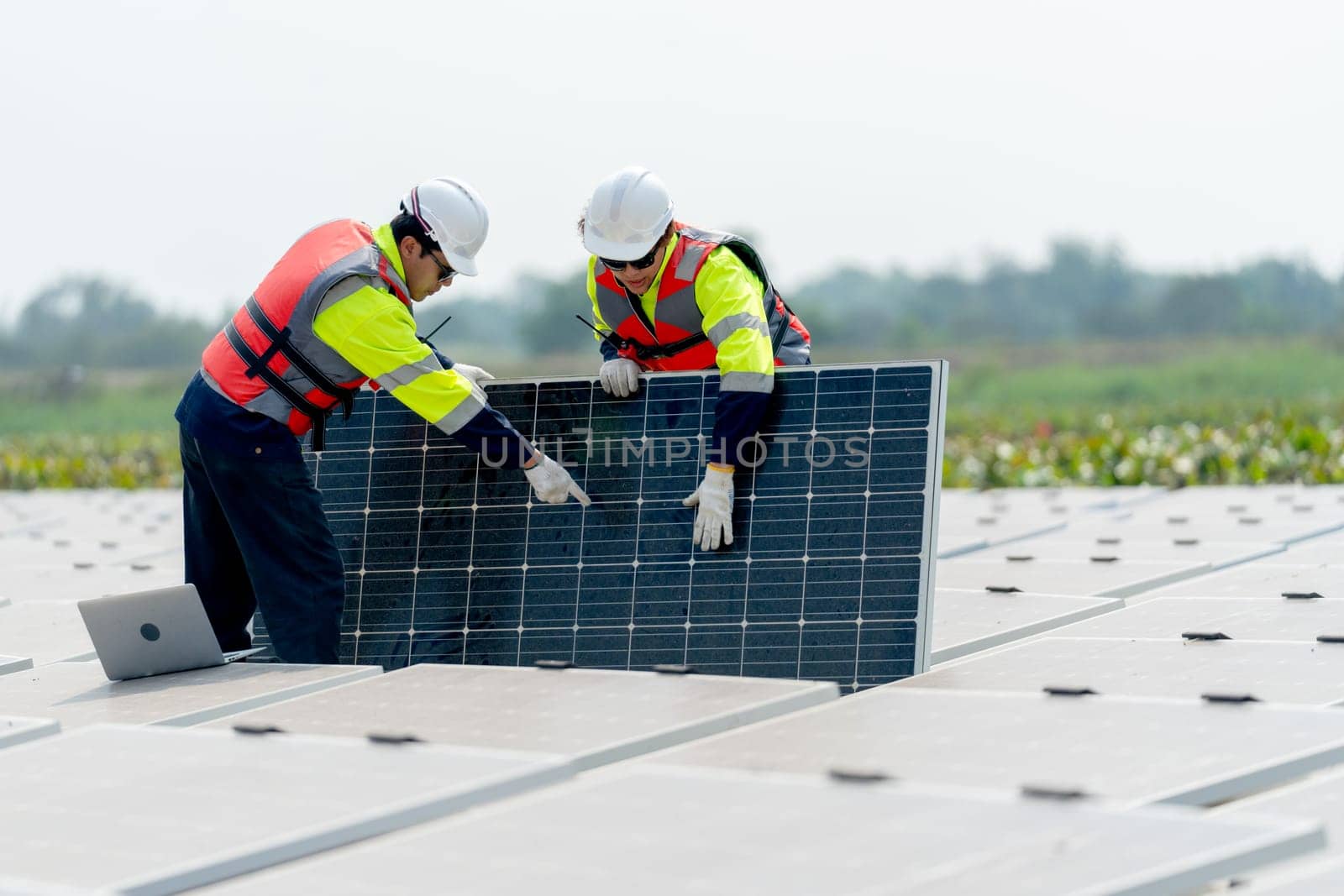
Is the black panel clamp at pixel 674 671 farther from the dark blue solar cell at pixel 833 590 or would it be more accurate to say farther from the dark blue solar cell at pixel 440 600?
the dark blue solar cell at pixel 440 600

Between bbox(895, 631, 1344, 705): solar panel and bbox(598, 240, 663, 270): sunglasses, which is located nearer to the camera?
bbox(895, 631, 1344, 705): solar panel

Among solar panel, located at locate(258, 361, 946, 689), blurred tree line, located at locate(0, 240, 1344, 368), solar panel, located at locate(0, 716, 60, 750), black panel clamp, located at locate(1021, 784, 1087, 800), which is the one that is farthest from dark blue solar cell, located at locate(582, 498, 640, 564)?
blurred tree line, located at locate(0, 240, 1344, 368)

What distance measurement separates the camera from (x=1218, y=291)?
155 feet

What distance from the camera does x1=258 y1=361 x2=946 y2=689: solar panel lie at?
503 centimetres

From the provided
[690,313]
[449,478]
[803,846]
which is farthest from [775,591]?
[803,846]

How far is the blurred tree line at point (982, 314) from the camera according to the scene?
45.2 meters

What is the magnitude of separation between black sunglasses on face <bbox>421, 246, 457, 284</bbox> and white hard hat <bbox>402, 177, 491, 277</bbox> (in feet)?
0.13

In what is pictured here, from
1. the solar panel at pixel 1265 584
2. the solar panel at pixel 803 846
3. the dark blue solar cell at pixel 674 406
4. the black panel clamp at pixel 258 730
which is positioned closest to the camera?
the solar panel at pixel 803 846

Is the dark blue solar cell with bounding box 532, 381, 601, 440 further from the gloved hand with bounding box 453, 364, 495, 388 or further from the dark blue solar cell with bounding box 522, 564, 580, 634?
the dark blue solar cell with bounding box 522, 564, 580, 634

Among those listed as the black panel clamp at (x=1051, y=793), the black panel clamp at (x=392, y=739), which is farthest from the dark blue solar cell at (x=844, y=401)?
the black panel clamp at (x=1051, y=793)

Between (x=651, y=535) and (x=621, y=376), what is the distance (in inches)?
22.1

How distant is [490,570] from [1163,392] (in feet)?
99.3

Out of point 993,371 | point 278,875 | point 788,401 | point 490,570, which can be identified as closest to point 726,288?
point 788,401

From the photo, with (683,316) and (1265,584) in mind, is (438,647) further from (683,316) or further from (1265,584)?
(1265,584)
